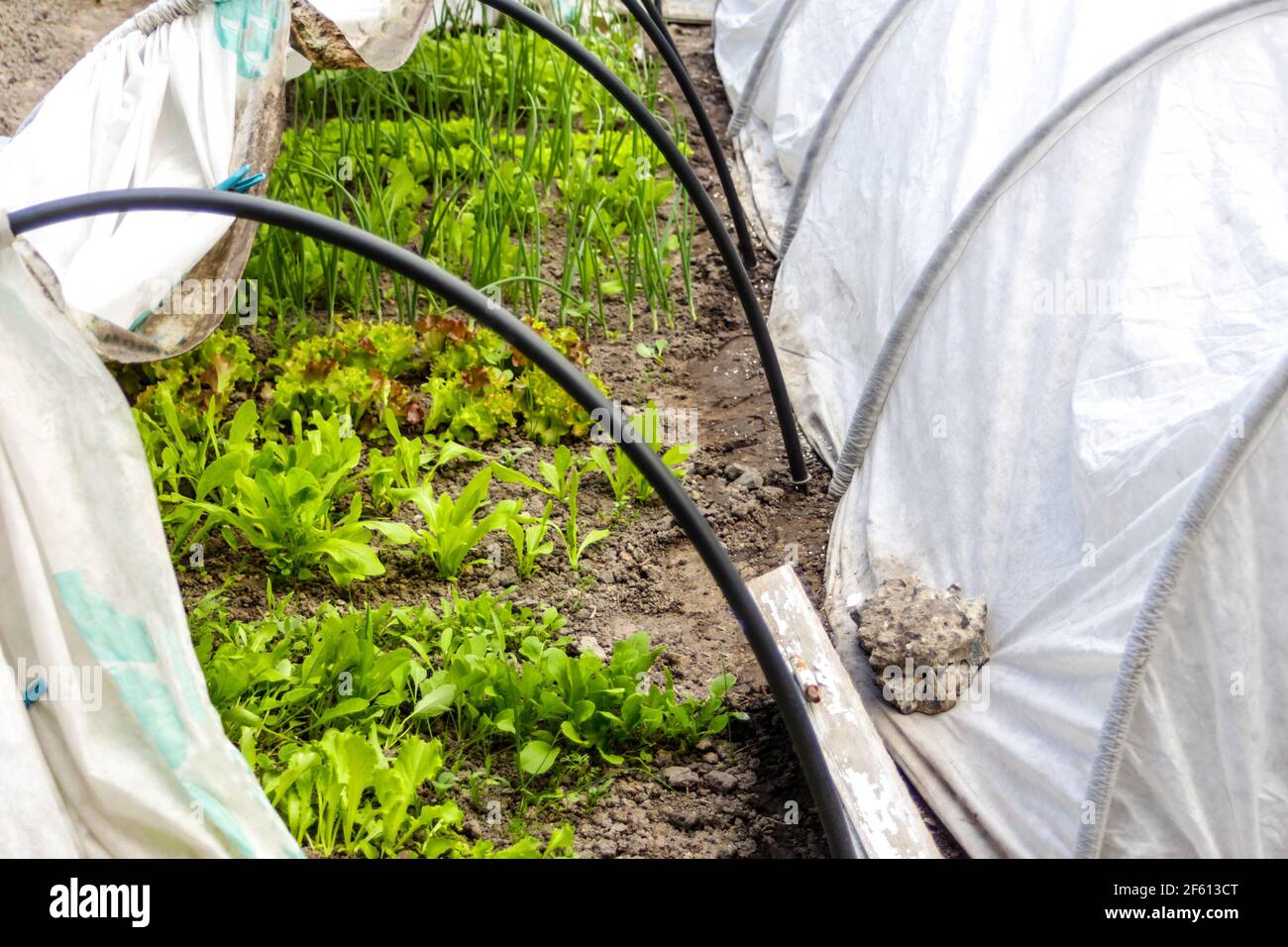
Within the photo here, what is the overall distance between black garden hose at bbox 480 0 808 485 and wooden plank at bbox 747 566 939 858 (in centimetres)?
66

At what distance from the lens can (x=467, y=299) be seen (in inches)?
67.6

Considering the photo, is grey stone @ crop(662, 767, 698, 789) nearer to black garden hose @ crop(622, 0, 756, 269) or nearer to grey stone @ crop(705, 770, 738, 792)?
grey stone @ crop(705, 770, 738, 792)

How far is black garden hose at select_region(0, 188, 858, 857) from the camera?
167cm

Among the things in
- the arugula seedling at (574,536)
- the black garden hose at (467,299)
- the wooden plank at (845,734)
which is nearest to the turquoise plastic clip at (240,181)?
the black garden hose at (467,299)

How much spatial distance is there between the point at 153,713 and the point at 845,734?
1.27 metres

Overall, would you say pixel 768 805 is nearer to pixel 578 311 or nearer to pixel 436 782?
pixel 436 782

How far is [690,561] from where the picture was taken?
2.94m

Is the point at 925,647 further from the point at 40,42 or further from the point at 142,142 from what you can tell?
the point at 40,42

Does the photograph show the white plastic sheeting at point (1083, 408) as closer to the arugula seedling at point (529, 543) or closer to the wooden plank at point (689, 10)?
the arugula seedling at point (529, 543)

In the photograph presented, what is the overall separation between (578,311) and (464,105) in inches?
44.3

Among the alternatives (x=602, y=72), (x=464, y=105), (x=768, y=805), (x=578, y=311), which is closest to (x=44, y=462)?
(x=768, y=805)

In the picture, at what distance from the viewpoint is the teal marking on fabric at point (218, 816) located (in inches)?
67.3

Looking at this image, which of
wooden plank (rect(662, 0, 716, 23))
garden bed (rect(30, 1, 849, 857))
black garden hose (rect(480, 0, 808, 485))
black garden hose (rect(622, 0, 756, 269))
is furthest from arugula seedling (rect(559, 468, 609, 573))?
wooden plank (rect(662, 0, 716, 23))

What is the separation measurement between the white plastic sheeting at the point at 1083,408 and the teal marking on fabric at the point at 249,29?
5.30 feet
